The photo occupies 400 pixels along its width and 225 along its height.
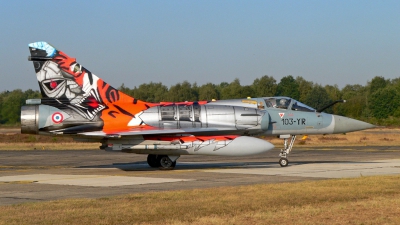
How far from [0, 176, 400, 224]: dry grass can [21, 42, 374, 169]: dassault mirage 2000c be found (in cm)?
702

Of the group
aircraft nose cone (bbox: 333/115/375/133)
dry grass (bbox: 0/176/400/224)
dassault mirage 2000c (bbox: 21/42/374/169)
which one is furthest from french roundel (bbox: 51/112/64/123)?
aircraft nose cone (bbox: 333/115/375/133)

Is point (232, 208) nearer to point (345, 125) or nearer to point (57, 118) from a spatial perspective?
point (57, 118)

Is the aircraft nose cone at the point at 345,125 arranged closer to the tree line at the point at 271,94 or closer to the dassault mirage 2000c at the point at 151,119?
the dassault mirage 2000c at the point at 151,119

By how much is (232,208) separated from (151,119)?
1133 centimetres

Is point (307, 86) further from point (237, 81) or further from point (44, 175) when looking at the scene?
point (44, 175)

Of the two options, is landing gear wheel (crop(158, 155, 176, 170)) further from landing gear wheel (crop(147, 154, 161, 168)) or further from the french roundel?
the french roundel

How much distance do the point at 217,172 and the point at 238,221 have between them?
10.9 meters

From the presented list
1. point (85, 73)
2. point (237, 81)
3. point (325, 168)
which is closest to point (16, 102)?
point (237, 81)

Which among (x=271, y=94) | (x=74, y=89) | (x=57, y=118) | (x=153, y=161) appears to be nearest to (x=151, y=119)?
(x=153, y=161)

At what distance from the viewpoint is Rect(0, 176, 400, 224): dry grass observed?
10438mm

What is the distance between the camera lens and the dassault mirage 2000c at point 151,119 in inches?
865

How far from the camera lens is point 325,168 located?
22.6 metres

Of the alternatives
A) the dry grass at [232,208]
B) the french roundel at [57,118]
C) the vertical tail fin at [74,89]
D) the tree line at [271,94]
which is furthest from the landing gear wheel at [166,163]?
the tree line at [271,94]

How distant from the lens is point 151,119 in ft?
74.3
